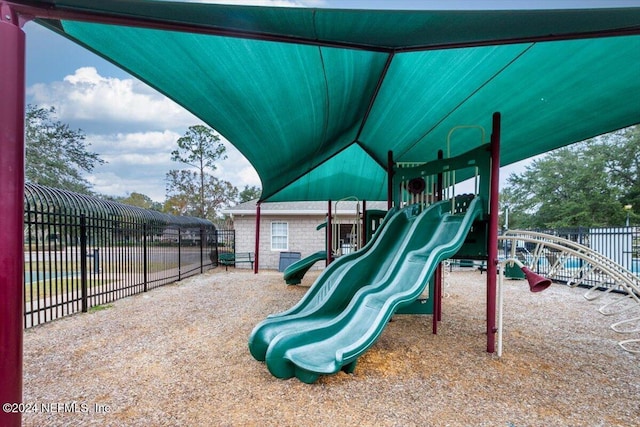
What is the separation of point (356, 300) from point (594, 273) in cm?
802

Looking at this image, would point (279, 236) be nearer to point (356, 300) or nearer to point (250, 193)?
point (356, 300)

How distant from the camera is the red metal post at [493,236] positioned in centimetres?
350

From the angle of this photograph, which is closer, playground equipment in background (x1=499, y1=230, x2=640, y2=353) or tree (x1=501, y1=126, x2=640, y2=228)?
playground equipment in background (x1=499, y1=230, x2=640, y2=353)

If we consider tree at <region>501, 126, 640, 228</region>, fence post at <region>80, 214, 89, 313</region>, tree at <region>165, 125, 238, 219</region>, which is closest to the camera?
fence post at <region>80, 214, 89, 313</region>

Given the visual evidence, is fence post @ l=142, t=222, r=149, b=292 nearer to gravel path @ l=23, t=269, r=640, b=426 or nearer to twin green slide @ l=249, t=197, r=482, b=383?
gravel path @ l=23, t=269, r=640, b=426

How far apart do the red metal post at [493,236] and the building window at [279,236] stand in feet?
32.5

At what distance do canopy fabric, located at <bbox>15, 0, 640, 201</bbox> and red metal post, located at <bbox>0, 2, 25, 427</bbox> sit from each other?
0.79 ft

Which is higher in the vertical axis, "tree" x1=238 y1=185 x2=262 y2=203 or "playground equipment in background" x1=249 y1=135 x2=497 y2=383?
"tree" x1=238 y1=185 x2=262 y2=203

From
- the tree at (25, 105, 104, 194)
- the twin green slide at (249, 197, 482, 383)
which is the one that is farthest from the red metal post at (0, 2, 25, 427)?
the tree at (25, 105, 104, 194)

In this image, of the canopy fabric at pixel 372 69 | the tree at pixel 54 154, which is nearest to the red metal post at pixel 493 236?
the canopy fabric at pixel 372 69

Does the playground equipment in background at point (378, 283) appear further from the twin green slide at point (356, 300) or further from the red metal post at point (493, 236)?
the red metal post at point (493, 236)

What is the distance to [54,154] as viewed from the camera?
18.6 meters

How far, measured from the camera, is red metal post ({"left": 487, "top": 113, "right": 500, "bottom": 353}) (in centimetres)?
350

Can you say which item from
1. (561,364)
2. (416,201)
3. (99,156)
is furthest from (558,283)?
(99,156)
